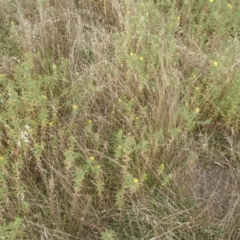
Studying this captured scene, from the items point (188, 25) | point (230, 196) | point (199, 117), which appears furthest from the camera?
point (188, 25)

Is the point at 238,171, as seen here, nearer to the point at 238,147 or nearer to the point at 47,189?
the point at 238,147

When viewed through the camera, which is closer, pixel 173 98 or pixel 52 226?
pixel 52 226

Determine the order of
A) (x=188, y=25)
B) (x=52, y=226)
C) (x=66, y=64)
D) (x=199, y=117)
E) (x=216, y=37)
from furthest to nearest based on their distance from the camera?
(x=188, y=25)
(x=216, y=37)
(x=66, y=64)
(x=199, y=117)
(x=52, y=226)

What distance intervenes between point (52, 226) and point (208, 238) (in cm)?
84

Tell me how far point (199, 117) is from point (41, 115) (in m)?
1.05

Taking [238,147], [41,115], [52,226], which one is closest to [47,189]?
[52,226]

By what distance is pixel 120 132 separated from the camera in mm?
2014

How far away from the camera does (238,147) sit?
7.66 feet

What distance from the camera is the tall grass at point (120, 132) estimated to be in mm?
1953

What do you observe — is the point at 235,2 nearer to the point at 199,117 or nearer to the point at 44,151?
the point at 199,117

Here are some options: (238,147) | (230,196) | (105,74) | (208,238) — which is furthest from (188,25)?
(208,238)

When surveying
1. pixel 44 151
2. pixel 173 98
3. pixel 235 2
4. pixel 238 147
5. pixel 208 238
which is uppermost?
pixel 235 2

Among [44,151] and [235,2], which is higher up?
[235,2]

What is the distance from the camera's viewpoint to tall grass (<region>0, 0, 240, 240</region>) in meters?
1.95
